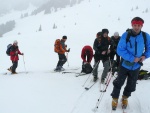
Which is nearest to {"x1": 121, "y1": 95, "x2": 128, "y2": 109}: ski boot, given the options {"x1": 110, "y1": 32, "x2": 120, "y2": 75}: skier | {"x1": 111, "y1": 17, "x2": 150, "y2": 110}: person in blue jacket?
{"x1": 111, "y1": 17, "x2": 150, "y2": 110}: person in blue jacket

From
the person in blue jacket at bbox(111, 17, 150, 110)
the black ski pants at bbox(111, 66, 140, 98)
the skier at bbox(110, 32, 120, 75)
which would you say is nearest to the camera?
the person in blue jacket at bbox(111, 17, 150, 110)

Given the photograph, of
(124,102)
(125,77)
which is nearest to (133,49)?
(125,77)

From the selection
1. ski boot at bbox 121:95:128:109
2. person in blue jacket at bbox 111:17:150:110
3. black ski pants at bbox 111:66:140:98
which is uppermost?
person in blue jacket at bbox 111:17:150:110

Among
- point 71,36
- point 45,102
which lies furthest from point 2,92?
point 71,36

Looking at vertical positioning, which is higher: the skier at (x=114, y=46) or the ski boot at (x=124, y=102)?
the skier at (x=114, y=46)

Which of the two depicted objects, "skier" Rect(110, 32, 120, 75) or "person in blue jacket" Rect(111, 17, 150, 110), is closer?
"person in blue jacket" Rect(111, 17, 150, 110)

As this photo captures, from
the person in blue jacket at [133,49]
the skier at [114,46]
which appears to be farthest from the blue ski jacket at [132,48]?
the skier at [114,46]

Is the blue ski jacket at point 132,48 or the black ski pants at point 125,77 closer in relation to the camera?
the blue ski jacket at point 132,48

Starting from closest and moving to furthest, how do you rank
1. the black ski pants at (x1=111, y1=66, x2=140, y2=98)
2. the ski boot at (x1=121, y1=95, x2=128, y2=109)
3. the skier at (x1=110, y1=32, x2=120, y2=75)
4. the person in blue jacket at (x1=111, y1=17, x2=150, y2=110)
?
the person in blue jacket at (x1=111, y1=17, x2=150, y2=110) → the black ski pants at (x1=111, y1=66, x2=140, y2=98) → the ski boot at (x1=121, y1=95, x2=128, y2=109) → the skier at (x1=110, y1=32, x2=120, y2=75)

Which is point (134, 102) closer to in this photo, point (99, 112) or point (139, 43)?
point (99, 112)

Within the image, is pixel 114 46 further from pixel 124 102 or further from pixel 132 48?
pixel 132 48

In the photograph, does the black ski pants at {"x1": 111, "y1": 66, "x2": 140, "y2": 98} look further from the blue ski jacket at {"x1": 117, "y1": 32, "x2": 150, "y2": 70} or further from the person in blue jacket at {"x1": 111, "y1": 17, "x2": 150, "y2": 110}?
the blue ski jacket at {"x1": 117, "y1": 32, "x2": 150, "y2": 70}

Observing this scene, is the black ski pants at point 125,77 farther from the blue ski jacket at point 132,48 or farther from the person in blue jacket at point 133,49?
the blue ski jacket at point 132,48

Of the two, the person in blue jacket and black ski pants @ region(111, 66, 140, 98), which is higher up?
the person in blue jacket
